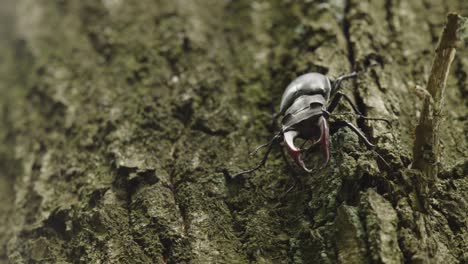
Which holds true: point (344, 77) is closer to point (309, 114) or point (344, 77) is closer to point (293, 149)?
point (309, 114)

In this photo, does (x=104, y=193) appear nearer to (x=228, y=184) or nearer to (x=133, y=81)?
(x=228, y=184)

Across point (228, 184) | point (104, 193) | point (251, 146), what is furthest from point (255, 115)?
point (104, 193)

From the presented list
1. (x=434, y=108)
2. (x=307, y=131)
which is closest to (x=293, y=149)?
(x=307, y=131)

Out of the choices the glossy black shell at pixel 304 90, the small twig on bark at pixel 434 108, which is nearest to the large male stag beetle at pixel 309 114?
the glossy black shell at pixel 304 90

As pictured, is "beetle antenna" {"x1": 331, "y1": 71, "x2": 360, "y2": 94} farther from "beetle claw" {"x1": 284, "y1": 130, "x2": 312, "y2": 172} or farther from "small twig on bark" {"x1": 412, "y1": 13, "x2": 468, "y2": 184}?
"small twig on bark" {"x1": 412, "y1": 13, "x2": 468, "y2": 184}

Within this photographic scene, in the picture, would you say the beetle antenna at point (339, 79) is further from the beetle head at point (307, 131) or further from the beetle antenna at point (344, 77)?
the beetle head at point (307, 131)
